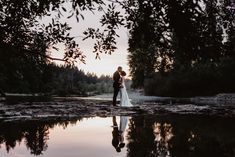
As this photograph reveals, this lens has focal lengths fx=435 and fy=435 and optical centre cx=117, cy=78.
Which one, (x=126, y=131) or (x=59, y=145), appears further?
(x=126, y=131)

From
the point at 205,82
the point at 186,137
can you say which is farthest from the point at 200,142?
the point at 205,82

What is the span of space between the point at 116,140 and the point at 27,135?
263 centimetres

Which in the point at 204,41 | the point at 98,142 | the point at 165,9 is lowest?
the point at 98,142

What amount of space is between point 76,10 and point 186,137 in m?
5.91

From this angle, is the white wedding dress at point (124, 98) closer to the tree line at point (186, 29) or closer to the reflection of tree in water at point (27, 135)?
the reflection of tree in water at point (27, 135)

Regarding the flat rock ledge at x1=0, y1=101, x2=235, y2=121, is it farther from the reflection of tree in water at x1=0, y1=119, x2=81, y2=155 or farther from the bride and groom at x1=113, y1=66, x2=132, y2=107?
the reflection of tree in water at x1=0, y1=119, x2=81, y2=155

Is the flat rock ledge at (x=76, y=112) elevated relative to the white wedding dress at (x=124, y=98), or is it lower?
lower

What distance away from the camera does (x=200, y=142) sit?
430 inches

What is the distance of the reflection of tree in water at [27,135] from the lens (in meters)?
10.3

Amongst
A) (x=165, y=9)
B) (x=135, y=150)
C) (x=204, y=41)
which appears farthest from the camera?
(x=135, y=150)

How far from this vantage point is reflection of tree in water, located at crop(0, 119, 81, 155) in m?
10.3

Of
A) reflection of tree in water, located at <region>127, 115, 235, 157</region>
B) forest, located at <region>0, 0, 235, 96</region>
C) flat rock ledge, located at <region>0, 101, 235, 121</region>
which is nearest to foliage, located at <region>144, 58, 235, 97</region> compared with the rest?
flat rock ledge, located at <region>0, 101, 235, 121</region>

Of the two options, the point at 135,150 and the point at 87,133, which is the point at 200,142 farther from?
the point at 87,133

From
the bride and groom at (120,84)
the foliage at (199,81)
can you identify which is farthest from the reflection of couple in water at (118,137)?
the foliage at (199,81)
